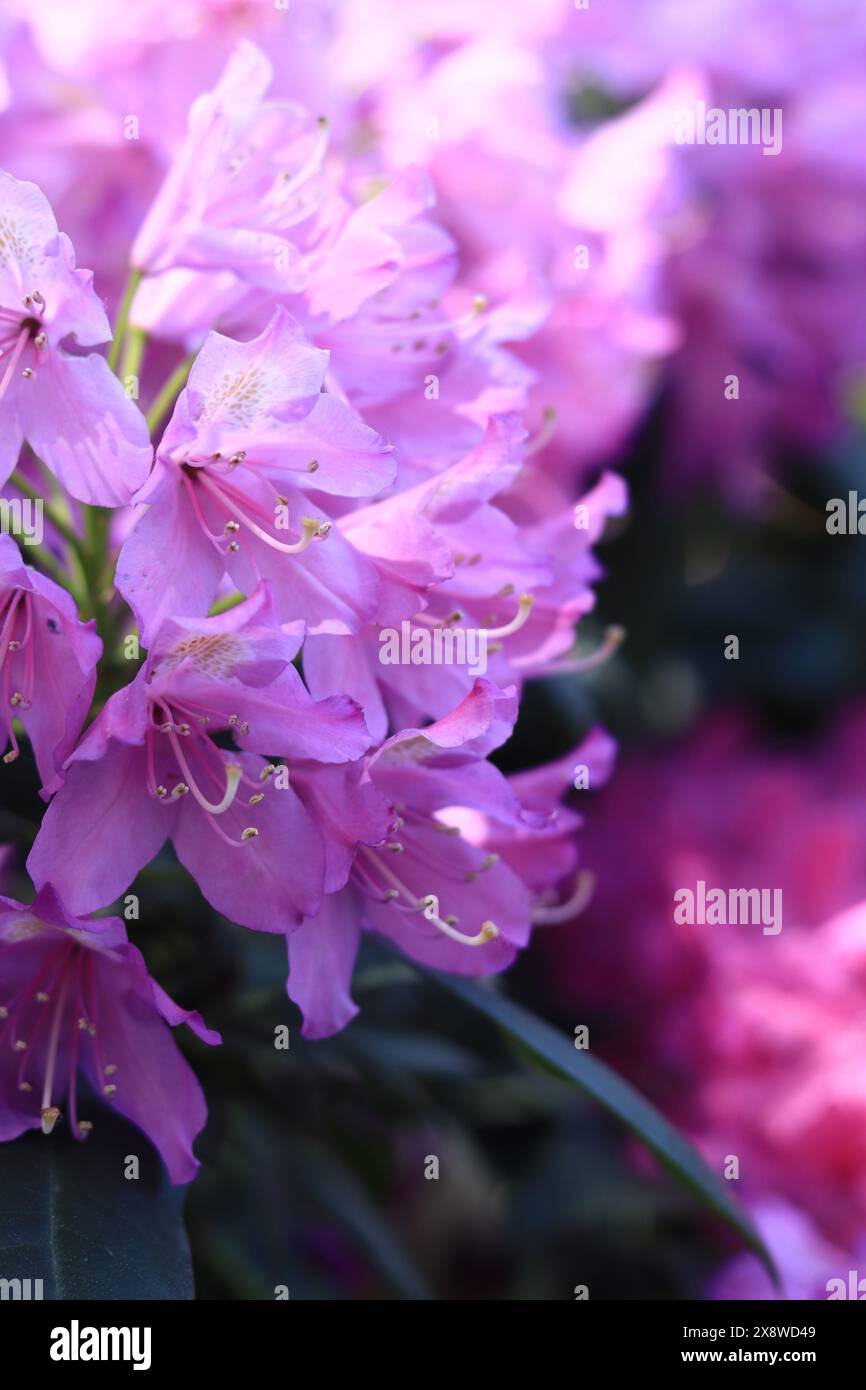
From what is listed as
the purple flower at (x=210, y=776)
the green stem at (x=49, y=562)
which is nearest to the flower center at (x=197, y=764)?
the purple flower at (x=210, y=776)

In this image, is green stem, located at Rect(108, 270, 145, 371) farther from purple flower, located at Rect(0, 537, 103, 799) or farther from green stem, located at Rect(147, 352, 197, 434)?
purple flower, located at Rect(0, 537, 103, 799)

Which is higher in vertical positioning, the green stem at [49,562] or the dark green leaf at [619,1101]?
the green stem at [49,562]

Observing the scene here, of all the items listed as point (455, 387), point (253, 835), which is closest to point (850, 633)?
point (455, 387)

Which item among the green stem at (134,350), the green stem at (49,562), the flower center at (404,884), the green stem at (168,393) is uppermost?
the green stem at (134,350)

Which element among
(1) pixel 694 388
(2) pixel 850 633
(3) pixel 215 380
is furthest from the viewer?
(2) pixel 850 633

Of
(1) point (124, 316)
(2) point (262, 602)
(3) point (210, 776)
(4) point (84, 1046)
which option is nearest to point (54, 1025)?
(4) point (84, 1046)

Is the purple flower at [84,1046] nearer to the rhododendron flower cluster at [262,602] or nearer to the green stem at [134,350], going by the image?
the rhododendron flower cluster at [262,602]

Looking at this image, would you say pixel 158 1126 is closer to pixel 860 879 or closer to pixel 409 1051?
pixel 409 1051

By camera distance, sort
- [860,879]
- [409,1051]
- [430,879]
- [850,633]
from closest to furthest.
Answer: [430,879]
[409,1051]
[860,879]
[850,633]
